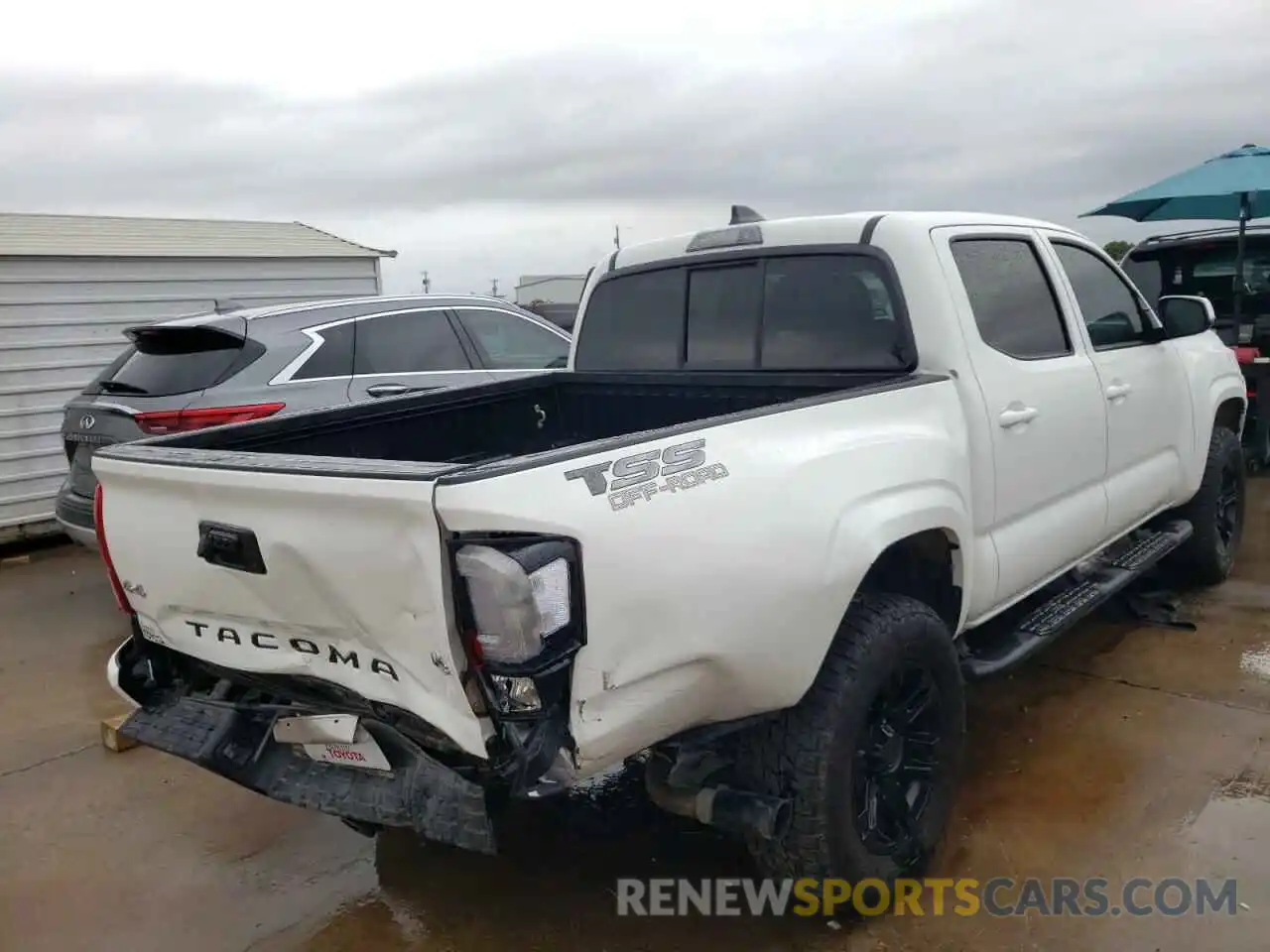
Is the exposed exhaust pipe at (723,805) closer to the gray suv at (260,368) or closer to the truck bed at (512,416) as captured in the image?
the truck bed at (512,416)

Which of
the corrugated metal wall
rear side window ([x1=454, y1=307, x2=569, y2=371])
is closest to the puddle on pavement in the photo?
rear side window ([x1=454, y1=307, x2=569, y2=371])

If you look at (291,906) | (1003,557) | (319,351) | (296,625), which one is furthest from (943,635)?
(319,351)

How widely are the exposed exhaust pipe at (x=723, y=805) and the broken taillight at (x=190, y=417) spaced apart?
390cm

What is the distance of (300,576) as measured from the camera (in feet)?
7.63

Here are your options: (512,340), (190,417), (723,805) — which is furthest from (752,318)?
(512,340)

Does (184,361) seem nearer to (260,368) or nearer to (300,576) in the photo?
(260,368)

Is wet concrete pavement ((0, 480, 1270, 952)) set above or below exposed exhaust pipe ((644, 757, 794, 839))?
below

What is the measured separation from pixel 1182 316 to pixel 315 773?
13.5 feet

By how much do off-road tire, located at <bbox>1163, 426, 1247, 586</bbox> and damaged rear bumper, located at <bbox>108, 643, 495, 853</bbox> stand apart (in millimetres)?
4282

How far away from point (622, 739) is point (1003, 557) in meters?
1.75

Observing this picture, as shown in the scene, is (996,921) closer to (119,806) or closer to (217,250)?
(119,806)

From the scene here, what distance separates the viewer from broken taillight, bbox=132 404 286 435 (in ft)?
18.8

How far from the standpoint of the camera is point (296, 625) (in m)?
2.43

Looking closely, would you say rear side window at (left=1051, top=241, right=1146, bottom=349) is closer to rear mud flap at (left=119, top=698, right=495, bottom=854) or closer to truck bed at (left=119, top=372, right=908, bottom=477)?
truck bed at (left=119, top=372, right=908, bottom=477)
